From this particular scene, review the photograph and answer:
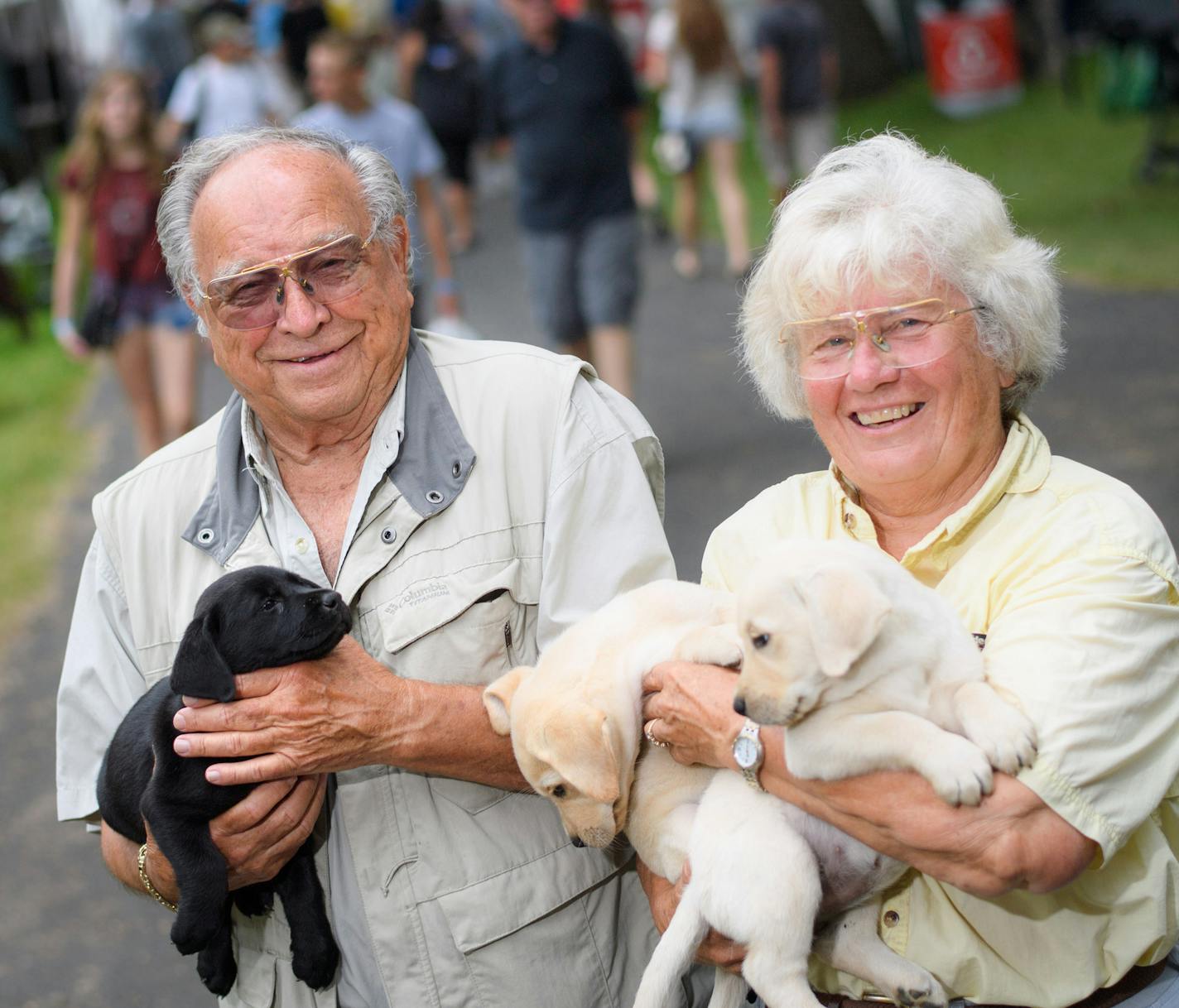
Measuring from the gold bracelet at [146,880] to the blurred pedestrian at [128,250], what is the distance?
5.91m

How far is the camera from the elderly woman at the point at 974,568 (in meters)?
2.33

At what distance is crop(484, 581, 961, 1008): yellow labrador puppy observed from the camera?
2498 mm

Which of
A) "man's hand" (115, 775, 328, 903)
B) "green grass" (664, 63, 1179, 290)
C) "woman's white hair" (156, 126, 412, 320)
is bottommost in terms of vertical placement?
"green grass" (664, 63, 1179, 290)

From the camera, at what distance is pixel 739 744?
8.49ft

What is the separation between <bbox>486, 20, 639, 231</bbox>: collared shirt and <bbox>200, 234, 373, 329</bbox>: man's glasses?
18.9 feet

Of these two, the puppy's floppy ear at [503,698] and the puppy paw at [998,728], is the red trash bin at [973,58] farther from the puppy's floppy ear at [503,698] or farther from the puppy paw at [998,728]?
the puppy paw at [998,728]

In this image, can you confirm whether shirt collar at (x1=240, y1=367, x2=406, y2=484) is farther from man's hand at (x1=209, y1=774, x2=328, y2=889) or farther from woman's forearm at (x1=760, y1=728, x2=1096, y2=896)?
woman's forearm at (x1=760, y1=728, x2=1096, y2=896)

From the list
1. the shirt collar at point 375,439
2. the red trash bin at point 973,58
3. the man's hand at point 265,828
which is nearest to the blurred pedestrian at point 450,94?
the red trash bin at point 973,58

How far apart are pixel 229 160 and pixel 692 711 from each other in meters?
1.65

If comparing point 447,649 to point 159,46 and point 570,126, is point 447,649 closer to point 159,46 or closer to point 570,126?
point 570,126

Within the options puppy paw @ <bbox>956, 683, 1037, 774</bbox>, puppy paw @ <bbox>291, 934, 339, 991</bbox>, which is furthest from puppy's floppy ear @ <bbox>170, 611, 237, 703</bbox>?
puppy paw @ <bbox>956, 683, 1037, 774</bbox>

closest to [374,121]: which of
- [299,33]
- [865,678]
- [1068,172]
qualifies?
[865,678]

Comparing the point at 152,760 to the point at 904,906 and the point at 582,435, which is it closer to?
the point at 582,435

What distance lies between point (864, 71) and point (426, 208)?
1609 centimetres
